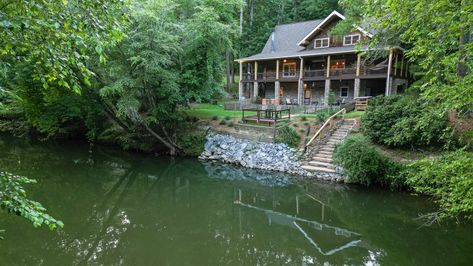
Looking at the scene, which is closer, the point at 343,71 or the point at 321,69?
the point at 343,71

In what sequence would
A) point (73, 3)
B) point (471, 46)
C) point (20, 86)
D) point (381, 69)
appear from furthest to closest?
point (381, 69), point (20, 86), point (471, 46), point (73, 3)

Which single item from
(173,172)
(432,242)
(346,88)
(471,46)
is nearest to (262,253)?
(432,242)

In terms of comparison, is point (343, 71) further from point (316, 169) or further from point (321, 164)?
point (316, 169)

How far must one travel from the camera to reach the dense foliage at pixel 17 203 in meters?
2.94

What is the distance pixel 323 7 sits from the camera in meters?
37.9

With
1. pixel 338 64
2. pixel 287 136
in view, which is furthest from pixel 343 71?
pixel 287 136

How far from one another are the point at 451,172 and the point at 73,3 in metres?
6.52

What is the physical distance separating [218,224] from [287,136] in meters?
8.49

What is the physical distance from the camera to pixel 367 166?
13.0m

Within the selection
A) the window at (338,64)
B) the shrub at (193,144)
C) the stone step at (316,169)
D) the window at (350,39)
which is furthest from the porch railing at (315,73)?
the stone step at (316,169)

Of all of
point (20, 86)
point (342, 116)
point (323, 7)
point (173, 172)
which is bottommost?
point (173, 172)

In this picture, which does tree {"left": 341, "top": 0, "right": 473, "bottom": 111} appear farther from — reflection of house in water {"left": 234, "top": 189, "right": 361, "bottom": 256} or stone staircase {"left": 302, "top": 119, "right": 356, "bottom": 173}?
stone staircase {"left": 302, "top": 119, "right": 356, "bottom": 173}

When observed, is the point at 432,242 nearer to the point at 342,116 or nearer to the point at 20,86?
the point at 342,116

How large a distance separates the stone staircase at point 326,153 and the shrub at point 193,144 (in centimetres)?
686
